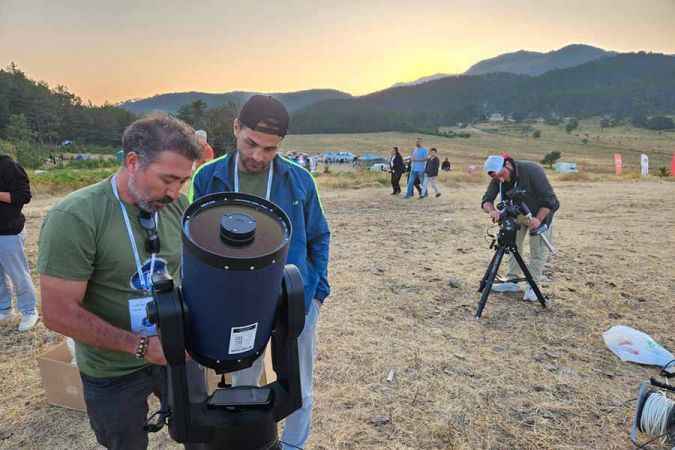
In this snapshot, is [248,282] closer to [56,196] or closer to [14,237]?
[14,237]

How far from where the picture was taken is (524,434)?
10.5ft

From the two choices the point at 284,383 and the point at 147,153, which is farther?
the point at 147,153

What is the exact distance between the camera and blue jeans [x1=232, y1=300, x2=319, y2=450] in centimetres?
237

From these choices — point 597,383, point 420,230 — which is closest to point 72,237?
point 597,383

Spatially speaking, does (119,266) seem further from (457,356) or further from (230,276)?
(457,356)

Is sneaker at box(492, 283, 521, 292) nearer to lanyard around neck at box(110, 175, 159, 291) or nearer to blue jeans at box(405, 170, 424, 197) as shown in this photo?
lanyard around neck at box(110, 175, 159, 291)

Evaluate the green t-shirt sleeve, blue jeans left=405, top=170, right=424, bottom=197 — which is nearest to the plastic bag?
the green t-shirt sleeve

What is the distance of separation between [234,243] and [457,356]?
12.1ft

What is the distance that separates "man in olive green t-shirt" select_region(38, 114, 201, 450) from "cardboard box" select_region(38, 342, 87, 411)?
1607 mm

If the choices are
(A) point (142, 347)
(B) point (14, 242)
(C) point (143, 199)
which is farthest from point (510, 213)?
(B) point (14, 242)

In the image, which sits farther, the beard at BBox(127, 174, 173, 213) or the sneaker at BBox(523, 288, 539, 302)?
the sneaker at BBox(523, 288, 539, 302)

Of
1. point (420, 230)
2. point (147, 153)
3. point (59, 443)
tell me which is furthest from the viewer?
point (420, 230)

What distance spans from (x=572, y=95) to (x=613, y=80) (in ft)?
195

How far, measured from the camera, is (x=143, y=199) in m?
1.78
